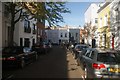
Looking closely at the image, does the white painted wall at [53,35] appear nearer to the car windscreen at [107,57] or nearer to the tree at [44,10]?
the tree at [44,10]

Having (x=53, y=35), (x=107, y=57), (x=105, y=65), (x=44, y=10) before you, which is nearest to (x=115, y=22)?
(x=44, y=10)

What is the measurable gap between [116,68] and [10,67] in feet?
29.4

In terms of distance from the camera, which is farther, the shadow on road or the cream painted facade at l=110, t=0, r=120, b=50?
the cream painted facade at l=110, t=0, r=120, b=50

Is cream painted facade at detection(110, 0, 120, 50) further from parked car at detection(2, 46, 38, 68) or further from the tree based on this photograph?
parked car at detection(2, 46, 38, 68)

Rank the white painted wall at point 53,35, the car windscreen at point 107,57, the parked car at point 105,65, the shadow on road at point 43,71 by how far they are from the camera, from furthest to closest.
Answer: the white painted wall at point 53,35
the shadow on road at point 43,71
the car windscreen at point 107,57
the parked car at point 105,65

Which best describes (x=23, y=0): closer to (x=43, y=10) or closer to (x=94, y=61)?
(x=43, y=10)

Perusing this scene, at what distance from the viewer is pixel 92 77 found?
1129 cm

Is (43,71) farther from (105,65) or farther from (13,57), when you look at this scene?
(105,65)

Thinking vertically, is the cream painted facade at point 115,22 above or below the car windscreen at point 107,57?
above

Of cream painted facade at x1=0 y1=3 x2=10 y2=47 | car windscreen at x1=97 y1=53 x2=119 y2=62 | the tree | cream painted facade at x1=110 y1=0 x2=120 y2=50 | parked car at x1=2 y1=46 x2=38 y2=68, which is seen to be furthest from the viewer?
cream painted facade at x1=0 y1=3 x2=10 y2=47

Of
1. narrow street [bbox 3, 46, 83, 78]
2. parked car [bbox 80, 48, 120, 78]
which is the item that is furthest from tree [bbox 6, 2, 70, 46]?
parked car [bbox 80, 48, 120, 78]

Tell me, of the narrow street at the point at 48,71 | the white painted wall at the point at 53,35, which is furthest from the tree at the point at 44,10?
the white painted wall at the point at 53,35

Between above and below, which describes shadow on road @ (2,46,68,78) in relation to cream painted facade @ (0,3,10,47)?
below

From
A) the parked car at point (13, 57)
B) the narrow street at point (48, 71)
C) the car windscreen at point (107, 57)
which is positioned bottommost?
the narrow street at point (48, 71)
